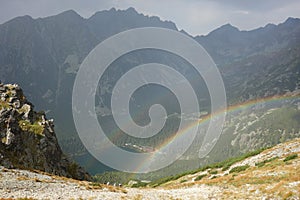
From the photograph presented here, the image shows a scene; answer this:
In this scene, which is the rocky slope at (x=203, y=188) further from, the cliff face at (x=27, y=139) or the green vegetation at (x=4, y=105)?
the green vegetation at (x=4, y=105)

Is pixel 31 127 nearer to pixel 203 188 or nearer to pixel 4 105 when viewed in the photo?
pixel 4 105

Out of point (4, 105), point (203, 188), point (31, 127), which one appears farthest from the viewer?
point (4, 105)

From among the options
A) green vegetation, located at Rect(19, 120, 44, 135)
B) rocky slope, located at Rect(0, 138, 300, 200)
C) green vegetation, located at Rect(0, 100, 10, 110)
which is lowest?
rocky slope, located at Rect(0, 138, 300, 200)

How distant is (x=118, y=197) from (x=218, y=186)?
1235 cm

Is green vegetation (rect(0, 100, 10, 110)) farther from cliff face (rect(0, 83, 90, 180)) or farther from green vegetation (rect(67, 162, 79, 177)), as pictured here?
green vegetation (rect(67, 162, 79, 177))

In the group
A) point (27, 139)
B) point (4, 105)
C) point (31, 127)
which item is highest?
point (4, 105)

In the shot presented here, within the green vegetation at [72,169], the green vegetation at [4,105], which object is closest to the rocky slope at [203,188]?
the green vegetation at [4,105]

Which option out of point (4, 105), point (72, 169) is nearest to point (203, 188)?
point (72, 169)

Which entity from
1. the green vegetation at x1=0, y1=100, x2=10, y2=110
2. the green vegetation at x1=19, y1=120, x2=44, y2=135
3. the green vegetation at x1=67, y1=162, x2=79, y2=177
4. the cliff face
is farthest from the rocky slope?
the green vegetation at x1=67, y1=162, x2=79, y2=177

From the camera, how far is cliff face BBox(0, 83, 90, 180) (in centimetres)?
5694

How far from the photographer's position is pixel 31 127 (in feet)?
228

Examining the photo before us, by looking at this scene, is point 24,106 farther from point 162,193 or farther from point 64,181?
point 162,193

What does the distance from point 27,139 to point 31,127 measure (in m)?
5.32

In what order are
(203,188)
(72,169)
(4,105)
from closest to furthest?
(203,188)
(4,105)
(72,169)
